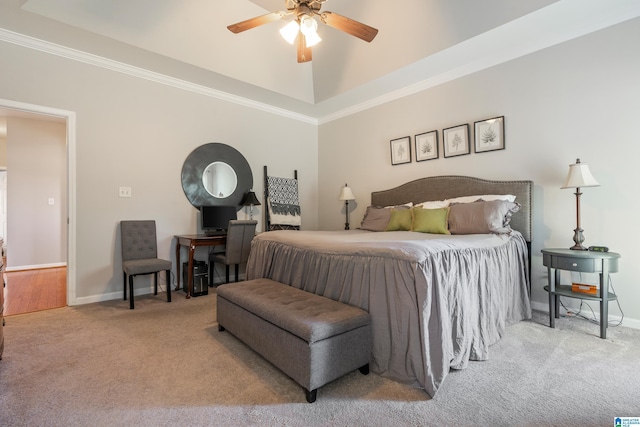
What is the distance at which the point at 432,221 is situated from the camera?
10.6ft

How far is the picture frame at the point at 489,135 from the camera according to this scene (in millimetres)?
3457

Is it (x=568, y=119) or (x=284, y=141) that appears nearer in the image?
(x=568, y=119)

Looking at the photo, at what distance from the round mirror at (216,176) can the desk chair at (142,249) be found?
2.35ft

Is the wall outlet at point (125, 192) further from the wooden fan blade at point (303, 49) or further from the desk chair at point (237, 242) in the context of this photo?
the wooden fan blade at point (303, 49)

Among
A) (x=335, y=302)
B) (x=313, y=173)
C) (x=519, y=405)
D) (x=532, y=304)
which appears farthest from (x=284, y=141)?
(x=519, y=405)

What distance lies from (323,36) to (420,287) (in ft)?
11.9

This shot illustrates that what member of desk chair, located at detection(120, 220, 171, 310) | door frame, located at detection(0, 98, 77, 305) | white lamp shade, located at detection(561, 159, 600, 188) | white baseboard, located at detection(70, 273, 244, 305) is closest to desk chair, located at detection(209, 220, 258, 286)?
desk chair, located at detection(120, 220, 171, 310)

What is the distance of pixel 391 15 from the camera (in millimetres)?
3285

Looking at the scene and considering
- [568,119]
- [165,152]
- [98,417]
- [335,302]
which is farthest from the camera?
[165,152]

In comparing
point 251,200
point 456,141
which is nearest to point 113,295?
point 251,200

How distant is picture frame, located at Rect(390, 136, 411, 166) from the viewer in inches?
171

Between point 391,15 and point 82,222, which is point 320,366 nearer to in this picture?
point 82,222

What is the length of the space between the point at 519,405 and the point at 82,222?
14.0 feet

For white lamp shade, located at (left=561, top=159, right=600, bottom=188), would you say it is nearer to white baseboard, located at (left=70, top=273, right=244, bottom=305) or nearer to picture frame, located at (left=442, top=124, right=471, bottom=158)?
picture frame, located at (left=442, top=124, right=471, bottom=158)
